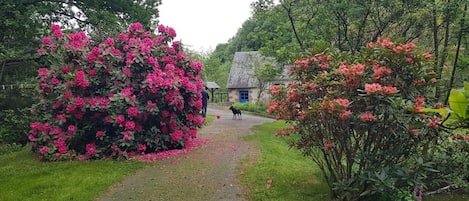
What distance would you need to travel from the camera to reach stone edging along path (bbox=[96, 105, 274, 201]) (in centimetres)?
463

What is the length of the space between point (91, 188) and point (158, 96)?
2590 mm

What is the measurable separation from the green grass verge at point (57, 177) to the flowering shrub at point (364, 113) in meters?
2.90

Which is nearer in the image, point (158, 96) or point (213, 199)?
point (213, 199)

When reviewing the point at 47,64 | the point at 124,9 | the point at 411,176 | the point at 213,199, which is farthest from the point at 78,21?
the point at 411,176

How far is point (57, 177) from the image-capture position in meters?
5.43

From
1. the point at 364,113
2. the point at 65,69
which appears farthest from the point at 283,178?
the point at 65,69

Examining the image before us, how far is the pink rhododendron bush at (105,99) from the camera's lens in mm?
6629

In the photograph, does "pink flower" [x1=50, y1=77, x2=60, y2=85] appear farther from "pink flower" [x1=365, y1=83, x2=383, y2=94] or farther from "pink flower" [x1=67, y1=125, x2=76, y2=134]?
"pink flower" [x1=365, y1=83, x2=383, y2=94]

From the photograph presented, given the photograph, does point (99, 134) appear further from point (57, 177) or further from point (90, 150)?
point (57, 177)

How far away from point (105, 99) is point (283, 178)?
3.78 metres

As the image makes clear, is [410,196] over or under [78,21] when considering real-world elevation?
under

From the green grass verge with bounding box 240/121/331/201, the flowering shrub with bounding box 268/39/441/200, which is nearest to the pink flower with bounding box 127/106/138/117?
the green grass verge with bounding box 240/121/331/201

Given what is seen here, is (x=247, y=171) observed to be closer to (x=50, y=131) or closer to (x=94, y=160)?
(x=94, y=160)

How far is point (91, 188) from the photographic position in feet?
16.0
